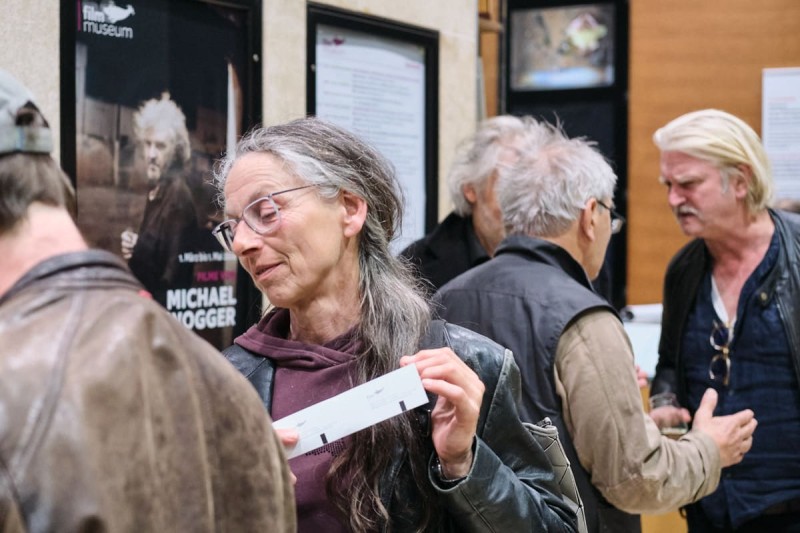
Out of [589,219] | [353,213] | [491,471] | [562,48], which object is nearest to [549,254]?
[589,219]

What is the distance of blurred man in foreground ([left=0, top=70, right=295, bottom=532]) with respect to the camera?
926 millimetres

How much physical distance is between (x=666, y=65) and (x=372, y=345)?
4.74 m

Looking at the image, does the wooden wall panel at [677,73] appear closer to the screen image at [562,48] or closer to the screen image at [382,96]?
the screen image at [562,48]

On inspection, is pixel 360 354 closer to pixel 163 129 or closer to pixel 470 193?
pixel 163 129

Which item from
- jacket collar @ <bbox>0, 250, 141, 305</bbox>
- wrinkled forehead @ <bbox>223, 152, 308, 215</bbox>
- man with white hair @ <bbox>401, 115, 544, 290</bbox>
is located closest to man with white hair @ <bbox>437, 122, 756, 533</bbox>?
wrinkled forehead @ <bbox>223, 152, 308, 215</bbox>

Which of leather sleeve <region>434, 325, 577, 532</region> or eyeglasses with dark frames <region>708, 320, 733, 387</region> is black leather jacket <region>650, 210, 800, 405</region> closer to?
eyeglasses with dark frames <region>708, 320, 733, 387</region>

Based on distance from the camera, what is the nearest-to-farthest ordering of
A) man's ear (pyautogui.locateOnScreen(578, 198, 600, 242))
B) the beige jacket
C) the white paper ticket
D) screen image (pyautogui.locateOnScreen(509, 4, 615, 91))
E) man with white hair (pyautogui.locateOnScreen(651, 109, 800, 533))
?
the white paper ticket → the beige jacket → man's ear (pyautogui.locateOnScreen(578, 198, 600, 242)) → man with white hair (pyautogui.locateOnScreen(651, 109, 800, 533)) → screen image (pyautogui.locateOnScreen(509, 4, 615, 91))

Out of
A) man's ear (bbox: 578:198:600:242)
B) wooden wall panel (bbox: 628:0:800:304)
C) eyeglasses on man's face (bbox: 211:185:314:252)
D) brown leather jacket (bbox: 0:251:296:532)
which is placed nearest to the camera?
brown leather jacket (bbox: 0:251:296:532)

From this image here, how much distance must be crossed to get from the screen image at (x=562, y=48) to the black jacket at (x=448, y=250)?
241 centimetres

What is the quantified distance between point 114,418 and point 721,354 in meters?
2.79

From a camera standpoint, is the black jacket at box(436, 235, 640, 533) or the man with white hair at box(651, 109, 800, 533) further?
the man with white hair at box(651, 109, 800, 533)

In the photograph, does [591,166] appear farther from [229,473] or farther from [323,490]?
[229,473]

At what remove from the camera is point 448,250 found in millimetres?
3951

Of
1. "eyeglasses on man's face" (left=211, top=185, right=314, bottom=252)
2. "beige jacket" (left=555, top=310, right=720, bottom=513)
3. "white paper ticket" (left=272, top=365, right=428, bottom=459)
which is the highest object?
"eyeglasses on man's face" (left=211, top=185, right=314, bottom=252)
